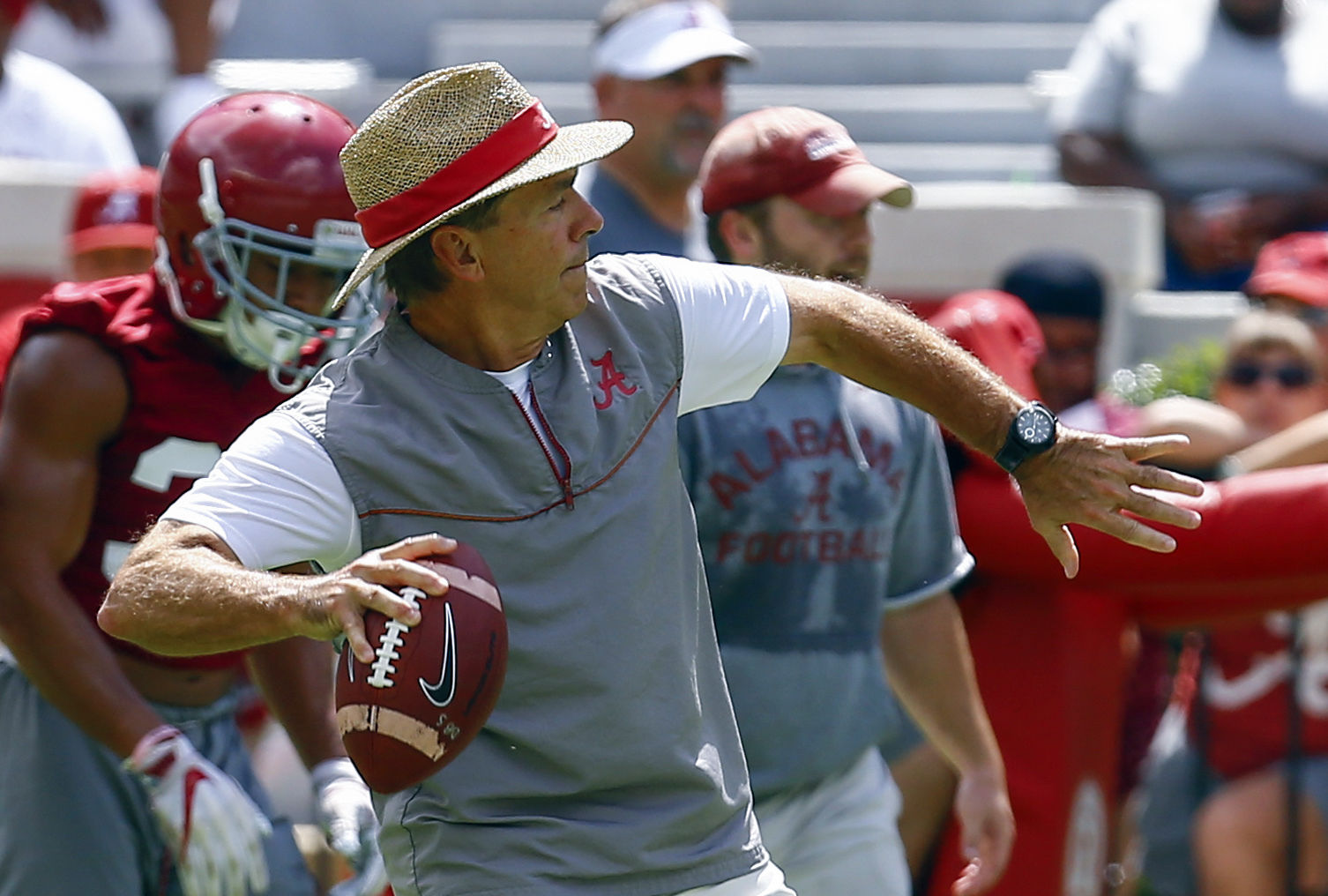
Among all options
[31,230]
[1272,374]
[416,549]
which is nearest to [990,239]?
[1272,374]

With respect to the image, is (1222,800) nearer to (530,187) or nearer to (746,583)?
(746,583)

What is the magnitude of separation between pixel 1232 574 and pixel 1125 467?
1.99 meters

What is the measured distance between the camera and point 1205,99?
6867 mm

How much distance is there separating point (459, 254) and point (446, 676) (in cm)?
69

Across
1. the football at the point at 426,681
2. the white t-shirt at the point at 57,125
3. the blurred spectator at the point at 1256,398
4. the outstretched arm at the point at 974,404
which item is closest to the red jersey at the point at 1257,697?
the blurred spectator at the point at 1256,398

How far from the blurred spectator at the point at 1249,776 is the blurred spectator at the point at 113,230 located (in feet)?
9.69

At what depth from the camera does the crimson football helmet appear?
362 centimetres

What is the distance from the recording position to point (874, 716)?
13.0 feet

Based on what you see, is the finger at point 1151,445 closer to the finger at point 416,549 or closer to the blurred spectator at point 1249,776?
the finger at point 416,549

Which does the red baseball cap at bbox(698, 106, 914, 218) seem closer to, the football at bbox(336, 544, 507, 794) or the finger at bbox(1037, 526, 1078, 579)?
the finger at bbox(1037, 526, 1078, 579)

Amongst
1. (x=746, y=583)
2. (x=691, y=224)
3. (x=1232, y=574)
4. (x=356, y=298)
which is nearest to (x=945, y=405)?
(x=746, y=583)

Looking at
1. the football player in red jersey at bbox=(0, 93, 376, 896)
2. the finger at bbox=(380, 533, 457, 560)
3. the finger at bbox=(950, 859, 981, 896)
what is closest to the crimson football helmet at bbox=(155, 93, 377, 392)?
the football player in red jersey at bbox=(0, 93, 376, 896)

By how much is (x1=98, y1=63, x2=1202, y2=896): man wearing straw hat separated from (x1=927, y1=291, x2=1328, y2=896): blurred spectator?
1.83m

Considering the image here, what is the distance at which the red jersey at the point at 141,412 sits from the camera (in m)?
3.58
